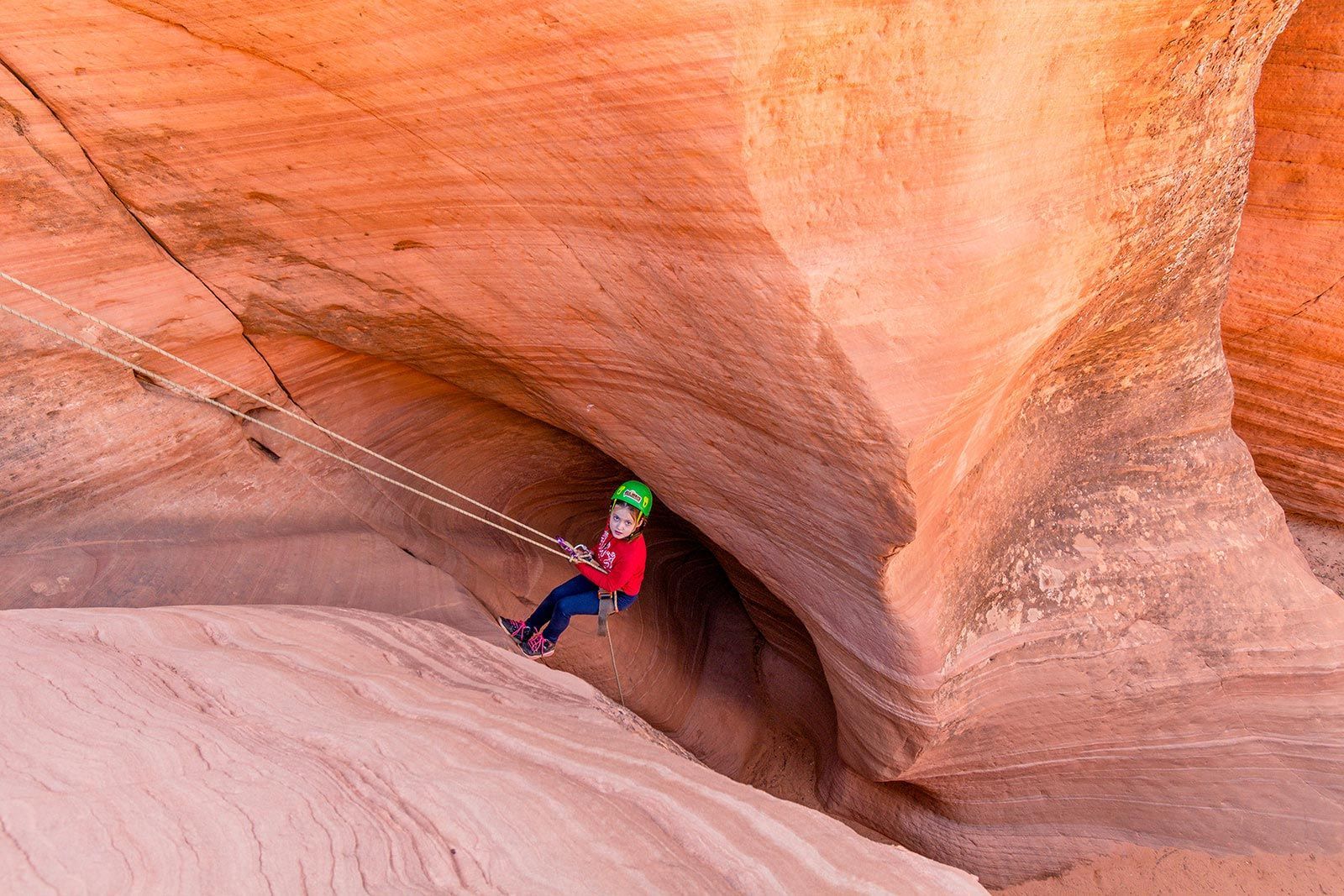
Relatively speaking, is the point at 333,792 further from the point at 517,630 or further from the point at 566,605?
the point at 517,630

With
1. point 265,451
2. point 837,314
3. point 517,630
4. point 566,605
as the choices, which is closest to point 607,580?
point 566,605

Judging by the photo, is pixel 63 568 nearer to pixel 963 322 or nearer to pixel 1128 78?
pixel 963 322

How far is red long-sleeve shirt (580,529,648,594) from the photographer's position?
4.23 m

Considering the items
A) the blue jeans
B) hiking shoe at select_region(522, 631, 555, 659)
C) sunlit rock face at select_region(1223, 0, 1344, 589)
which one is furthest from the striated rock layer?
hiking shoe at select_region(522, 631, 555, 659)

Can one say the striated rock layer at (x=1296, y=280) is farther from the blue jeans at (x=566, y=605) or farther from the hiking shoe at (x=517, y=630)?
the hiking shoe at (x=517, y=630)

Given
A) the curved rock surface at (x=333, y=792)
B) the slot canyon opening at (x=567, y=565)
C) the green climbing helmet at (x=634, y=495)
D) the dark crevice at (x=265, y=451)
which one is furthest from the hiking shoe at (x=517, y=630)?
the curved rock surface at (x=333, y=792)

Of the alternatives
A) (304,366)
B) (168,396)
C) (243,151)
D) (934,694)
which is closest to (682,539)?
(934,694)

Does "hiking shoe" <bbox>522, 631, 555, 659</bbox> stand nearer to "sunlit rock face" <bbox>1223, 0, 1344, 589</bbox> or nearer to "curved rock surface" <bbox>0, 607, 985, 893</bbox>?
"curved rock surface" <bbox>0, 607, 985, 893</bbox>

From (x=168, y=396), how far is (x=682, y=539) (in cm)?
386

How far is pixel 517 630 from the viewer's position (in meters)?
4.51

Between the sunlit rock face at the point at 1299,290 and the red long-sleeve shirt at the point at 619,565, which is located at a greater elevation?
the sunlit rock face at the point at 1299,290

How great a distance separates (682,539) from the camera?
652cm

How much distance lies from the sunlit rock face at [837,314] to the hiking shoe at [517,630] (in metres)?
0.46

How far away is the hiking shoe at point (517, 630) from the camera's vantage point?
4.45 meters
